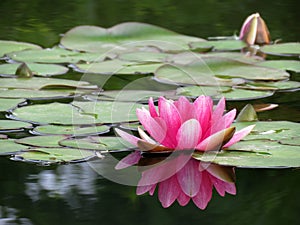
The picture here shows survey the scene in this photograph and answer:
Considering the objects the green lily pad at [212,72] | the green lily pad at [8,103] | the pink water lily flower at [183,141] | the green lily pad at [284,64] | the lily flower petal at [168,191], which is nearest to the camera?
the lily flower petal at [168,191]

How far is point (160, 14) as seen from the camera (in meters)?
3.61

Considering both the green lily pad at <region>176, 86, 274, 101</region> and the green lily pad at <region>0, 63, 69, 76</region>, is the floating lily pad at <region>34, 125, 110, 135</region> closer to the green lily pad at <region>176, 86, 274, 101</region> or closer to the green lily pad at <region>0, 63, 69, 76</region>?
the green lily pad at <region>176, 86, 274, 101</region>

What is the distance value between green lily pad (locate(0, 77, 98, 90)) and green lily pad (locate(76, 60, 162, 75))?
172mm

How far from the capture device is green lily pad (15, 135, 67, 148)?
162cm

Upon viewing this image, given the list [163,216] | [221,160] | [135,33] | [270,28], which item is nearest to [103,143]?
[221,160]

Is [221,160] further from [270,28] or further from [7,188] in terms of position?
[270,28]

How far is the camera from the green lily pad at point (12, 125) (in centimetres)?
176

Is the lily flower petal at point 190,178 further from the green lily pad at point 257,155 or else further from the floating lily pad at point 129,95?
the floating lily pad at point 129,95

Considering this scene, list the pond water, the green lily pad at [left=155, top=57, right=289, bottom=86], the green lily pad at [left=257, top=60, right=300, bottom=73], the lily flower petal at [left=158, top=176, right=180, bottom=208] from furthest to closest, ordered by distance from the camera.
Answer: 1. the green lily pad at [left=257, top=60, right=300, bottom=73]
2. the green lily pad at [left=155, top=57, right=289, bottom=86]
3. the lily flower petal at [left=158, top=176, right=180, bottom=208]
4. the pond water

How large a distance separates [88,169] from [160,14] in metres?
2.18

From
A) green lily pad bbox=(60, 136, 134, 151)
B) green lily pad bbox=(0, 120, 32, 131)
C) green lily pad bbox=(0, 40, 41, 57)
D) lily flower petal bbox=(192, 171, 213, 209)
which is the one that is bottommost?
lily flower petal bbox=(192, 171, 213, 209)

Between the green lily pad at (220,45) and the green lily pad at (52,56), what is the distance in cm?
37

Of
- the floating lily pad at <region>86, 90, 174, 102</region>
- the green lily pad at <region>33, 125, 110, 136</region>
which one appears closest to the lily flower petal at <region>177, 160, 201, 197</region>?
the green lily pad at <region>33, 125, 110, 136</region>

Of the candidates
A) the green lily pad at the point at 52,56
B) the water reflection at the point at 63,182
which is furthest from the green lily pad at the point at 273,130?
the green lily pad at the point at 52,56
